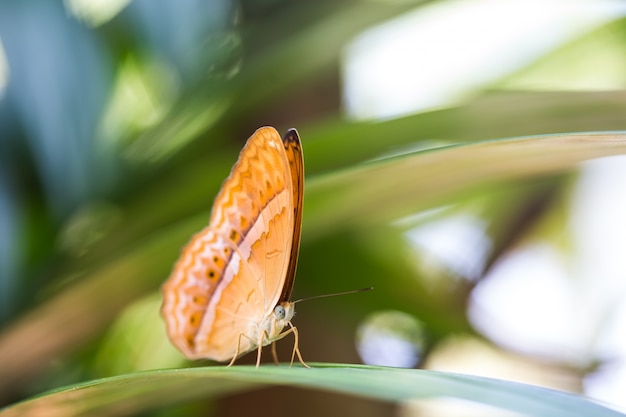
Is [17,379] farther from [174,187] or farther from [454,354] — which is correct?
[454,354]

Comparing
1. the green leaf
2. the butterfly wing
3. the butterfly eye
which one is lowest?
the butterfly eye

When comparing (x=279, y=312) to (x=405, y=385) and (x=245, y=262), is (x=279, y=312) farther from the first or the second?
(x=405, y=385)

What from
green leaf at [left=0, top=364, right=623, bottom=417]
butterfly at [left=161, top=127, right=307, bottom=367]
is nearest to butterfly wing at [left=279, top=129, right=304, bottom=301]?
butterfly at [left=161, top=127, right=307, bottom=367]

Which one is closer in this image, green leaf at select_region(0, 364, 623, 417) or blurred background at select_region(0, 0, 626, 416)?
green leaf at select_region(0, 364, 623, 417)

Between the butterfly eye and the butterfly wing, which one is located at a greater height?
the butterfly wing

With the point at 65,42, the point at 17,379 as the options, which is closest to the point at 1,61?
the point at 65,42

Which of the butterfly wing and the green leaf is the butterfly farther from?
the green leaf

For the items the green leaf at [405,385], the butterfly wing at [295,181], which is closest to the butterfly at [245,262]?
the butterfly wing at [295,181]
